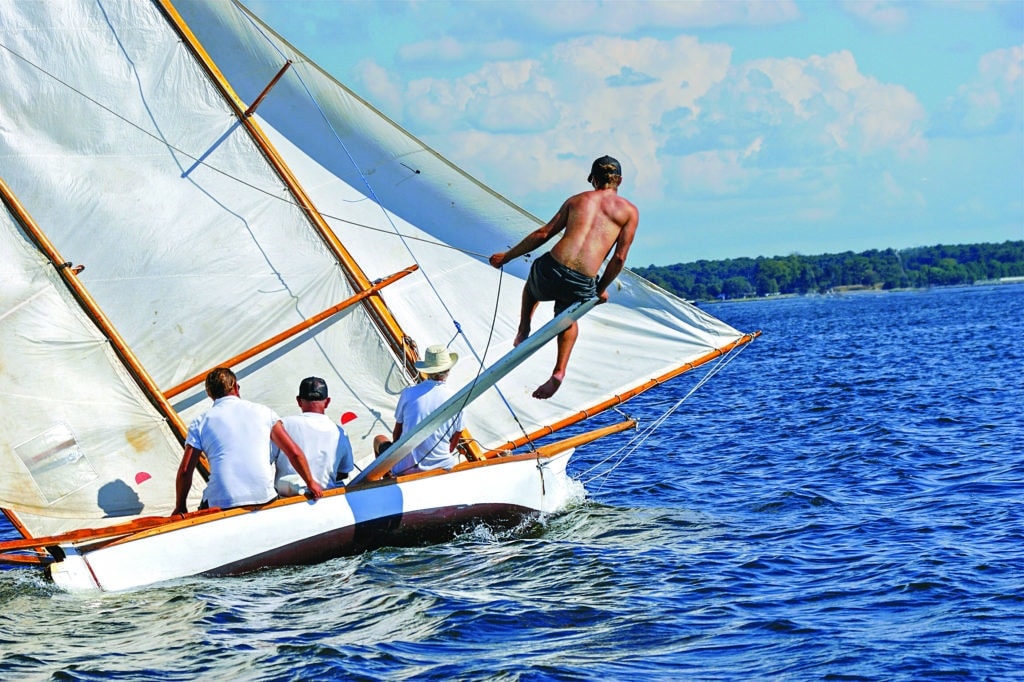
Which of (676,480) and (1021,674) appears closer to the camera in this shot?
(1021,674)

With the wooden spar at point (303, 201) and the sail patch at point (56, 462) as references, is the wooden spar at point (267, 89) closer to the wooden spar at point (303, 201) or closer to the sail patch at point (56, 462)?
the wooden spar at point (303, 201)

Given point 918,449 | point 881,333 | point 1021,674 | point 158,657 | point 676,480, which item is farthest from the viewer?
point 881,333

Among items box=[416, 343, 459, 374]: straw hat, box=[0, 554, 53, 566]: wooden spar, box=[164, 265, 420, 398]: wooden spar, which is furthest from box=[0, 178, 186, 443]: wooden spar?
box=[416, 343, 459, 374]: straw hat

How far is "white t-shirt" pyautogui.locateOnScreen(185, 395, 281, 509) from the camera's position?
40.8ft

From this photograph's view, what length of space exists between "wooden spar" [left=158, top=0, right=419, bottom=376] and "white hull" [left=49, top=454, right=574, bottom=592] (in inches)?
82.3

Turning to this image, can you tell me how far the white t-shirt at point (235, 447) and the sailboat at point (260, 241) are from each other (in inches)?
74.3

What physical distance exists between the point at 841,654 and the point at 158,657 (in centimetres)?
491

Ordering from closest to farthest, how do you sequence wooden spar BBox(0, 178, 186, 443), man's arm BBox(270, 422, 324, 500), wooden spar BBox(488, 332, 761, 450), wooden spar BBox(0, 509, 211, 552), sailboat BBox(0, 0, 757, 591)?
wooden spar BBox(0, 509, 211, 552) → man's arm BBox(270, 422, 324, 500) → wooden spar BBox(0, 178, 186, 443) → sailboat BBox(0, 0, 757, 591) → wooden spar BBox(488, 332, 761, 450)

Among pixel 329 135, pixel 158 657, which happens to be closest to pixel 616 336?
pixel 329 135

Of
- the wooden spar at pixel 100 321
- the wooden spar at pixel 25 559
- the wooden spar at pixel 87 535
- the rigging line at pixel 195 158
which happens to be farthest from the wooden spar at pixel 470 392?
the rigging line at pixel 195 158

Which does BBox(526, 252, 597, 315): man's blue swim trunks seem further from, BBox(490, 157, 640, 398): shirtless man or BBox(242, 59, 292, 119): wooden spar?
BBox(242, 59, 292, 119): wooden spar

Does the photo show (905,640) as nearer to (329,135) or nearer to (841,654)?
(841,654)

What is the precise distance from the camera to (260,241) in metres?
15.8

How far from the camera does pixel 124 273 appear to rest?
1544 cm
